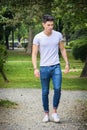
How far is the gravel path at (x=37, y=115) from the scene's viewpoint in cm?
775

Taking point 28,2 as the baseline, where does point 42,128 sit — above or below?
below

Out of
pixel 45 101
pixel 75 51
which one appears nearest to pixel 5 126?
pixel 45 101

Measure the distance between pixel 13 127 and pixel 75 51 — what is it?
2702 cm

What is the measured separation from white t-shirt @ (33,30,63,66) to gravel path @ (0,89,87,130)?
108cm

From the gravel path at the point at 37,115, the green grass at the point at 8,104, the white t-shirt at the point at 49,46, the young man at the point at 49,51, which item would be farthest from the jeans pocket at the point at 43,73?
the green grass at the point at 8,104

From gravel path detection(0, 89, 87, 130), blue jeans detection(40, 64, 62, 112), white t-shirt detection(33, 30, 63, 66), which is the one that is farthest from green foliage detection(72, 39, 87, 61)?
white t-shirt detection(33, 30, 63, 66)

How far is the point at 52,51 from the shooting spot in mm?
8047

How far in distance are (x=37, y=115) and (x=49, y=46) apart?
1608 mm

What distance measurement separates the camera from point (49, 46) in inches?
316

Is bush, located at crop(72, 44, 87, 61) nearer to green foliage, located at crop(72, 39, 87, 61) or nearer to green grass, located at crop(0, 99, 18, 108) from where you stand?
green foliage, located at crop(72, 39, 87, 61)

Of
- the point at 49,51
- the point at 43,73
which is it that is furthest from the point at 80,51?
the point at 49,51

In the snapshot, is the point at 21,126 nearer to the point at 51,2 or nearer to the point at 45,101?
the point at 45,101

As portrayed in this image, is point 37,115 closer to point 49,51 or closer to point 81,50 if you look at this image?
point 49,51

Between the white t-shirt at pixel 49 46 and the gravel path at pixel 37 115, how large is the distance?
108 cm
